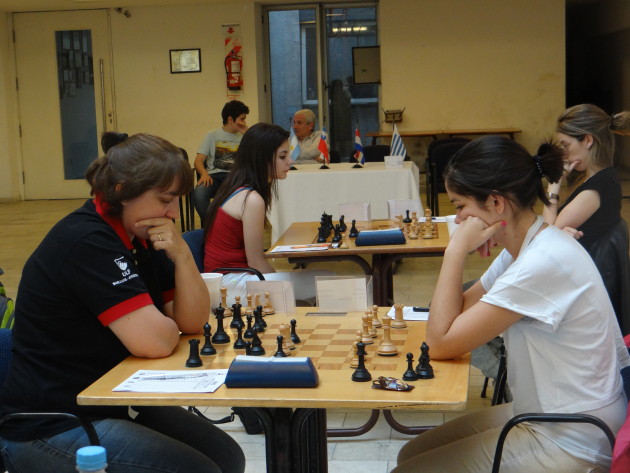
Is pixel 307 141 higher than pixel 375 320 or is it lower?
higher

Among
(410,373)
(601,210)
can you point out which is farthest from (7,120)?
(410,373)

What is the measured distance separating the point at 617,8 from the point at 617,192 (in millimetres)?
11422

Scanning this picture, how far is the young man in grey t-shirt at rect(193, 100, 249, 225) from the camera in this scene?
8594mm

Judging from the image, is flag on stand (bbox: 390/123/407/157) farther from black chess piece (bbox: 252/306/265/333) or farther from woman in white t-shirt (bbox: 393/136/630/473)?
woman in white t-shirt (bbox: 393/136/630/473)

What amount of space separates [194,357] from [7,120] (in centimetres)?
1232

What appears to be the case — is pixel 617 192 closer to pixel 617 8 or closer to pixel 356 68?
pixel 356 68

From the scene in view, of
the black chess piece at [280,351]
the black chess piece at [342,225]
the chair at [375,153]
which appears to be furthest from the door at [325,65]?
the black chess piece at [280,351]

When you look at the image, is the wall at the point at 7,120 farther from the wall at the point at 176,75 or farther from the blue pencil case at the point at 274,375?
the blue pencil case at the point at 274,375

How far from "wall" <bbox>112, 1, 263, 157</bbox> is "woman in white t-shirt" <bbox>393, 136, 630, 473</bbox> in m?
11.2

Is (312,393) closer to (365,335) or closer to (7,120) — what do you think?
(365,335)

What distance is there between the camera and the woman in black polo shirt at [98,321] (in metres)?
2.07

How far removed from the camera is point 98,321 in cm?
216

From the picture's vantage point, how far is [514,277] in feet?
6.52

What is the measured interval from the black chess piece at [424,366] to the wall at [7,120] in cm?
1259
